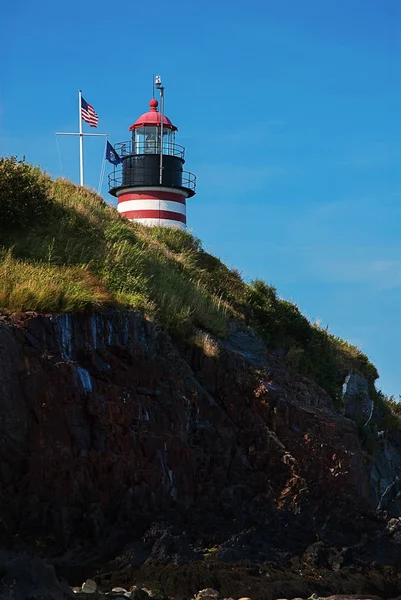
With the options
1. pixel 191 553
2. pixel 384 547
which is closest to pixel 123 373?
pixel 191 553

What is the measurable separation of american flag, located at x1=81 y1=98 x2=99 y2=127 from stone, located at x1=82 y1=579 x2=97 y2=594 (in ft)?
80.0

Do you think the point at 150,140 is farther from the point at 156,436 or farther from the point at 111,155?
the point at 156,436

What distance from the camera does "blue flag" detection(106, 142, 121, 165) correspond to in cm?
3703

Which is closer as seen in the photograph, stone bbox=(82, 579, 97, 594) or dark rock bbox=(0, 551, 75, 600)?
dark rock bbox=(0, 551, 75, 600)

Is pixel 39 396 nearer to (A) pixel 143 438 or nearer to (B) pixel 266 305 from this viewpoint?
→ (A) pixel 143 438

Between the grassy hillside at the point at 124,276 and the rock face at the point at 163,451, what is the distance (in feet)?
2.56

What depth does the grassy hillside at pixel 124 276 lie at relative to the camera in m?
18.8

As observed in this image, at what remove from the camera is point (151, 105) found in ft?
126

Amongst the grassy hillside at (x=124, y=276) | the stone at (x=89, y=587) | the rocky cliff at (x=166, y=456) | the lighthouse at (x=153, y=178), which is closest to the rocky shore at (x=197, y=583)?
the stone at (x=89, y=587)

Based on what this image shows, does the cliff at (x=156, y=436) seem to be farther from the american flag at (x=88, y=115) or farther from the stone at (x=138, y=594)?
the american flag at (x=88, y=115)

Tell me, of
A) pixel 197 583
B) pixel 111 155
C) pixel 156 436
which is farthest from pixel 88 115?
pixel 197 583

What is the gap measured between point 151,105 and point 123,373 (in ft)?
73.1

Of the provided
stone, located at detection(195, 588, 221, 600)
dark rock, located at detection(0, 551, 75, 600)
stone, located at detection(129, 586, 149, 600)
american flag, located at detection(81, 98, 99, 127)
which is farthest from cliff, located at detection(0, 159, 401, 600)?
american flag, located at detection(81, 98, 99, 127)

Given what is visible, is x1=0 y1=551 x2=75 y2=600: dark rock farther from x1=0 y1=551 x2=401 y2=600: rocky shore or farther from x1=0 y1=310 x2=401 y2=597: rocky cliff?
x1=0 y1=310 x2=401 y2=597: rocky cliff
